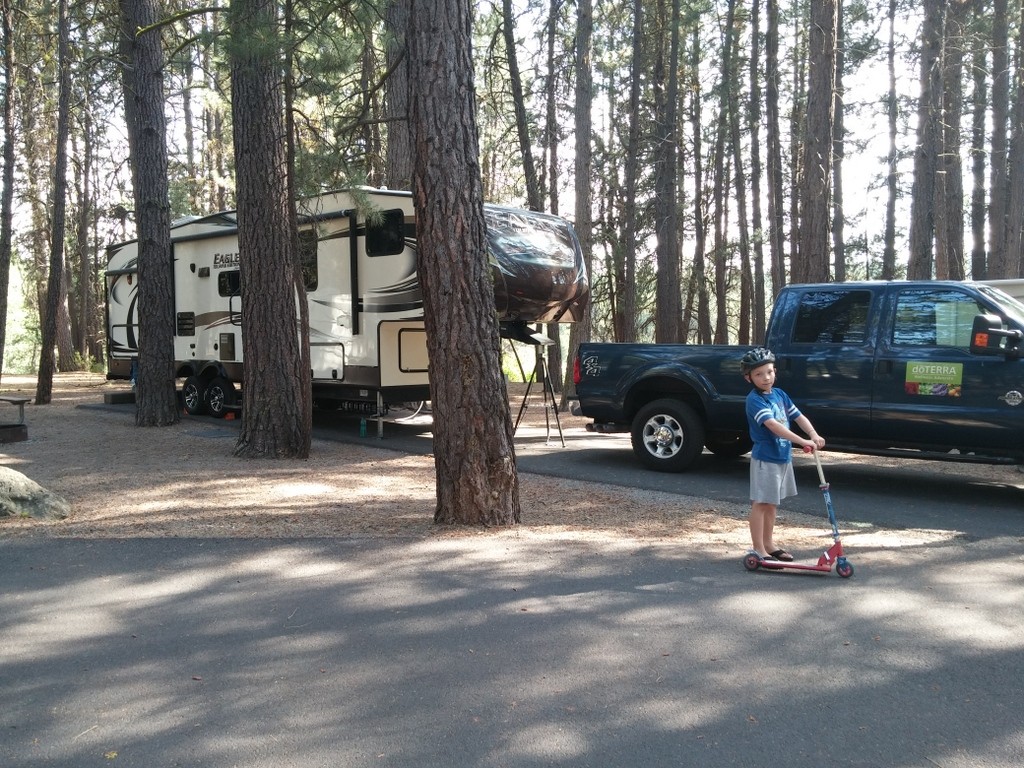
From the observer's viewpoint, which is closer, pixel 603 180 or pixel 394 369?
pixel 394 369

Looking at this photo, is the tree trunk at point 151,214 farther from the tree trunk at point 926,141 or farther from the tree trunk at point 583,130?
the tree trunk at point 926,141

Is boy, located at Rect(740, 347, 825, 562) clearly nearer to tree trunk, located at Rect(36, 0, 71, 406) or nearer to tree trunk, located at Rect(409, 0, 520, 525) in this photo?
tree trunk, located at Rect(409, 0, 520, 525)

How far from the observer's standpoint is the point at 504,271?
12.0 metres

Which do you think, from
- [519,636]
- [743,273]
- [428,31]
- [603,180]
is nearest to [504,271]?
[428,31]

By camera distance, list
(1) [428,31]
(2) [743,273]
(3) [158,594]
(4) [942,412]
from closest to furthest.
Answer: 1. (3) [158,594]
2. (1) [428,31]
3. (4) [942,412]
4. (2) [743,273]

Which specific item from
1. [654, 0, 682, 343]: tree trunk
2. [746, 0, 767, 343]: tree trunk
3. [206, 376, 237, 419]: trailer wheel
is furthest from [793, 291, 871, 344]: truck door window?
[746, 0, 767, 343]: tree trunk

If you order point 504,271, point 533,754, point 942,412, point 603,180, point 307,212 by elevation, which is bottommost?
point 533,754

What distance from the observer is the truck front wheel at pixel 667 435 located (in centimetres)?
1032

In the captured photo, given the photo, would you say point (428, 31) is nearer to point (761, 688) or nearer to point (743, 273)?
point (761, 688)

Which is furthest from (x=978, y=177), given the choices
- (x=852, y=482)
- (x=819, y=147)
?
(x=852, y=482)

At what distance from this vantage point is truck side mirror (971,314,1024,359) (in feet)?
27.1

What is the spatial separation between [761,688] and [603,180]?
25859 mm

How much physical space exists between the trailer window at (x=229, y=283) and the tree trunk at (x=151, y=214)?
3.47 feet

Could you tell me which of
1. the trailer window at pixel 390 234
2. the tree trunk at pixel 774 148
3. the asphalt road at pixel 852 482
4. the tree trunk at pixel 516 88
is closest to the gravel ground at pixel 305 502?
the asphalt road at pixel 852 482
